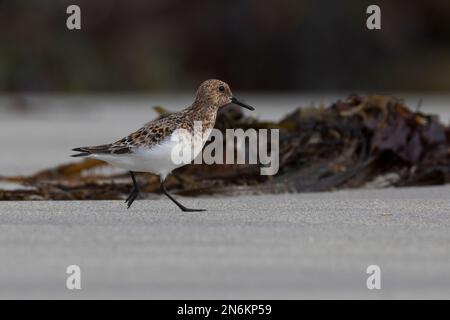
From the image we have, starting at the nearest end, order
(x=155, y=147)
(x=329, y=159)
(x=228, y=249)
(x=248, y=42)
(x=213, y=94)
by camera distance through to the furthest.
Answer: (x=228, y=249), (x=155, y=147), (x=213, y=94), (x=329, y=159), (x=248, y=42)

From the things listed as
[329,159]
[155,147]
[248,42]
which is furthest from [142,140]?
[248,42]

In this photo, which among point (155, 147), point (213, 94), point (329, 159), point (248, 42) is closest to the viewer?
point (155, 147)

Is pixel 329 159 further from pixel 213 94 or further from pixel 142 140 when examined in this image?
pixel 142 140

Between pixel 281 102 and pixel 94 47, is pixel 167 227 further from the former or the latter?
pixel 94 47

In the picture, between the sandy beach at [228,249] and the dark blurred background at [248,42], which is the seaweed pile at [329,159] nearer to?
the sandy beach at [228,249]

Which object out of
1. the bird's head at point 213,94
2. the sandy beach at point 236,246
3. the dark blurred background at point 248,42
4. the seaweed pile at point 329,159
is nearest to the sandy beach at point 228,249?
the sandy beach at point 236,246
